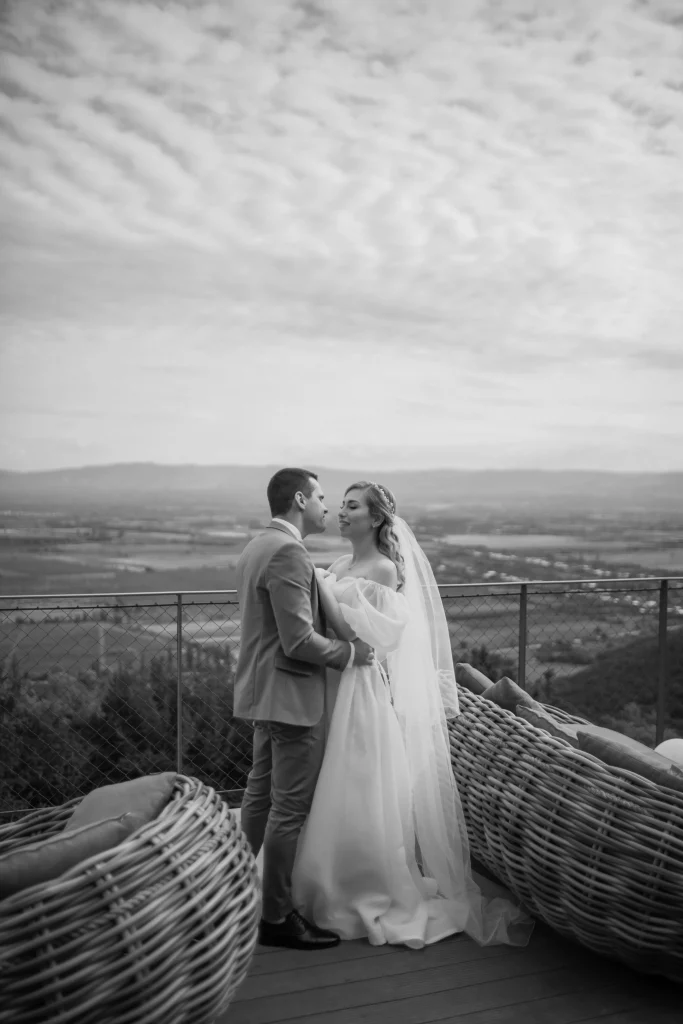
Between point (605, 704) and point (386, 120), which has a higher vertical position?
point (386, 120)

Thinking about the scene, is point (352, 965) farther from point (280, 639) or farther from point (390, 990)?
point (280, 639)

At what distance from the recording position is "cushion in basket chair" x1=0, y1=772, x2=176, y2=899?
1365 millimetres

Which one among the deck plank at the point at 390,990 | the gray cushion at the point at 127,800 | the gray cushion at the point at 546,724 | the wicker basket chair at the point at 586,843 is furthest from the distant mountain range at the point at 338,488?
the gray cushion at the point at 127,800

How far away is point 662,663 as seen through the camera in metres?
4.16

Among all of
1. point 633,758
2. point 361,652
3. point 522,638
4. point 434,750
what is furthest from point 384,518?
point 522,638

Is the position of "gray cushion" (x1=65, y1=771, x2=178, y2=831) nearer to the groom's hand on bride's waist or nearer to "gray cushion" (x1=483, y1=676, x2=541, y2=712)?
the groom's hand on bride's waist

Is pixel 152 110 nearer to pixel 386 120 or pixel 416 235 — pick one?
pixel 386 120

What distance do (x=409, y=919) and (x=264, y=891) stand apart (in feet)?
1.35

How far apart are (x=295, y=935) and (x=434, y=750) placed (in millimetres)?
636

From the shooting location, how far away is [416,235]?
1262 centimetres

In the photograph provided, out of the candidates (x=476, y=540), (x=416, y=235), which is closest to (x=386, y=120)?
(x=416, y=235)

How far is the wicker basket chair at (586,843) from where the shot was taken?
1.88 metres

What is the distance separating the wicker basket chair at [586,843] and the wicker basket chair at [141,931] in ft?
2.63

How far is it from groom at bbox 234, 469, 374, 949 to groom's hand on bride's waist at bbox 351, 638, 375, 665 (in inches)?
3.3
